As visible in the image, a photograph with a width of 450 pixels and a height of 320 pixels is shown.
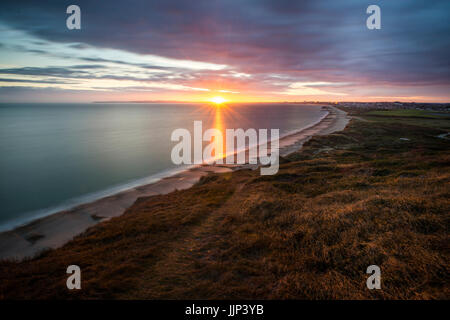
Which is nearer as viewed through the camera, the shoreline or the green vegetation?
the green vegetation

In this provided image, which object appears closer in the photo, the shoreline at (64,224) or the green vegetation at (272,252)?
the green vegetation at (272,252)

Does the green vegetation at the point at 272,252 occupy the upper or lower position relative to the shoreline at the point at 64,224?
upper

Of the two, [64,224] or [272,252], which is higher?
[272,252]

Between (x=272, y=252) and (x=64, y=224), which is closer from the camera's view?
(x=272, y=252)

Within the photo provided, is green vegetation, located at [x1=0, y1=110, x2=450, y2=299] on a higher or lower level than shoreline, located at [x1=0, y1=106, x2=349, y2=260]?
higher

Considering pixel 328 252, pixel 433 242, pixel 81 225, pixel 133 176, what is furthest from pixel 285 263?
pixel 133 176

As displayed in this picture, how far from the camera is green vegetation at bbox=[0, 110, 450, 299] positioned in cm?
483

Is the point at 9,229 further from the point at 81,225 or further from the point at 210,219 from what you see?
the point at 210,219

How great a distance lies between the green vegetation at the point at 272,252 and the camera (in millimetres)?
4828

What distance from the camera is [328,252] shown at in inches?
229

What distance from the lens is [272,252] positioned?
626 cm
